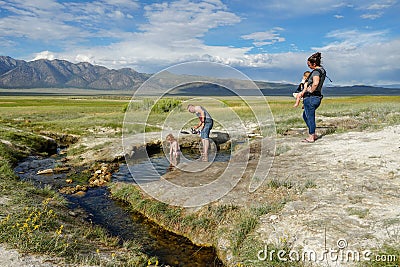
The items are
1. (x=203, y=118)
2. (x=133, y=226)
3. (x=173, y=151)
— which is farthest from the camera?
(x=173, y=151)

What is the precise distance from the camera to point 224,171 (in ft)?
43.6

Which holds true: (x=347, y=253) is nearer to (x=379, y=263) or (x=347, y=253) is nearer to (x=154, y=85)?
(x=379, y=263)

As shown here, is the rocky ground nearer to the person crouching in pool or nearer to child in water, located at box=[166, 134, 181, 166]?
the person crouching in pool

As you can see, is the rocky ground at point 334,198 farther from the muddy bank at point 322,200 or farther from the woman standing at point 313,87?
the woman standing at point 313,87

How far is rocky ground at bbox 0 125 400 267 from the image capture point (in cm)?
702

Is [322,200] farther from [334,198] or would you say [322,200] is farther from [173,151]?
[173,151]

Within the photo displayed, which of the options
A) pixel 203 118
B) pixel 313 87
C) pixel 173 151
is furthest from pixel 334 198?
pixel 173 151

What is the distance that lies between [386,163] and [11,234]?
39.4 feet

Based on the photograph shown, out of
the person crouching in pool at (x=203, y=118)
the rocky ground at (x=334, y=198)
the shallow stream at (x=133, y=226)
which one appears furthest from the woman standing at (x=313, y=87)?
the shallow stream at (x=133, y=226)

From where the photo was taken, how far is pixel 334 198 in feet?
30.1

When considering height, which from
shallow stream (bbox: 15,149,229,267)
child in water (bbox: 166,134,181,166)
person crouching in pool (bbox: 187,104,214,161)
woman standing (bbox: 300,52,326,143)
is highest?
woman standing (bbox: 300,52,326,143)

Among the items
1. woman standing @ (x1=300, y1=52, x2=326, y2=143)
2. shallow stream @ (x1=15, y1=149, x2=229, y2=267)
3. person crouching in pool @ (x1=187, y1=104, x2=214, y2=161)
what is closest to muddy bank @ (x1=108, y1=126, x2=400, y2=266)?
shallow stream @ (x1=15, y1=149, x2=229, y2=267)

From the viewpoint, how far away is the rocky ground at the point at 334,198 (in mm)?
7016

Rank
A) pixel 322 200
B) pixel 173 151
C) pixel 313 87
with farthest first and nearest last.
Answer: pixel 173 151 < pixel 313 87 < pixel 322 200
